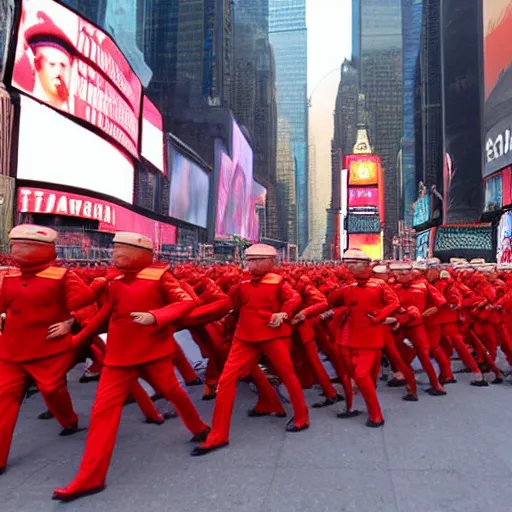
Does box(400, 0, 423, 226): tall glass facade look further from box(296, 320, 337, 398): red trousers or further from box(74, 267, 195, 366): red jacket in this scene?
box(74, 267, 195, 366): red jacket

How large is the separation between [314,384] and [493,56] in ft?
119

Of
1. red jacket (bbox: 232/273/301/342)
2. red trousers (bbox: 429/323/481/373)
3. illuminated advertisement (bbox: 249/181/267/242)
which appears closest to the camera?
red jacket (bbox: 232/273/301/342)

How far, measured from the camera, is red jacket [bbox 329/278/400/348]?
5.84m

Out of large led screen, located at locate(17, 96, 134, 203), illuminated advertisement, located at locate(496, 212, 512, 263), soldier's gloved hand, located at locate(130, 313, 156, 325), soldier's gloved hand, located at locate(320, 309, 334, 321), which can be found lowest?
soldier's gloved hand, located at locate(320, 309, 334, 321)

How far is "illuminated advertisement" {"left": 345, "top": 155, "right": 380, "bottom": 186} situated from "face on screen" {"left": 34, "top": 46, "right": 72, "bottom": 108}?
204 feet

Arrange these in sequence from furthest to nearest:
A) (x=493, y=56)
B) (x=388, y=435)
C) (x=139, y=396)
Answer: (x=493, y=56), (x=139, y=396), (x=388, y=435)

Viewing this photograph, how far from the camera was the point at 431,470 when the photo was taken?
14.4ft

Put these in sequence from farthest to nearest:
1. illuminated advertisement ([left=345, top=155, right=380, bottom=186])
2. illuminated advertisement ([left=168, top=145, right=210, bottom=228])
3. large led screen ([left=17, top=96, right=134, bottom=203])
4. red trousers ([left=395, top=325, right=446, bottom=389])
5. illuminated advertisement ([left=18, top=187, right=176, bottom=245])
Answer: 1. illuminated advertisement ([left=345, top=155, right=380, bottom=186])
2. illuminated advertisement ([left=168, top=145, right=210, bottom=228])
3. illuminated advertisement ([left=18, top=187, right=176, bottom=245])
4. large led screen ([left=17, top=96, right=134, bottom=203])
5. red trousers ([left=395, top=325, right=446, bottom=389])

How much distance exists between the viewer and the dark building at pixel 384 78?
5344 inches

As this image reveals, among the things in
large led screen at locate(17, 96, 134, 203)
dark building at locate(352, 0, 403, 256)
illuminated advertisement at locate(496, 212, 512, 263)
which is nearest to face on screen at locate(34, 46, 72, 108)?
large led screen at locate(17, 96, 134, 203)

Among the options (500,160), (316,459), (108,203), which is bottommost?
(316,459)

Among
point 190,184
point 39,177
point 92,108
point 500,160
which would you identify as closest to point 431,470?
point 39,177

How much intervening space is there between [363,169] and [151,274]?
85.2m

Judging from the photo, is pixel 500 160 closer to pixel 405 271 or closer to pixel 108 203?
pixel 108 203
